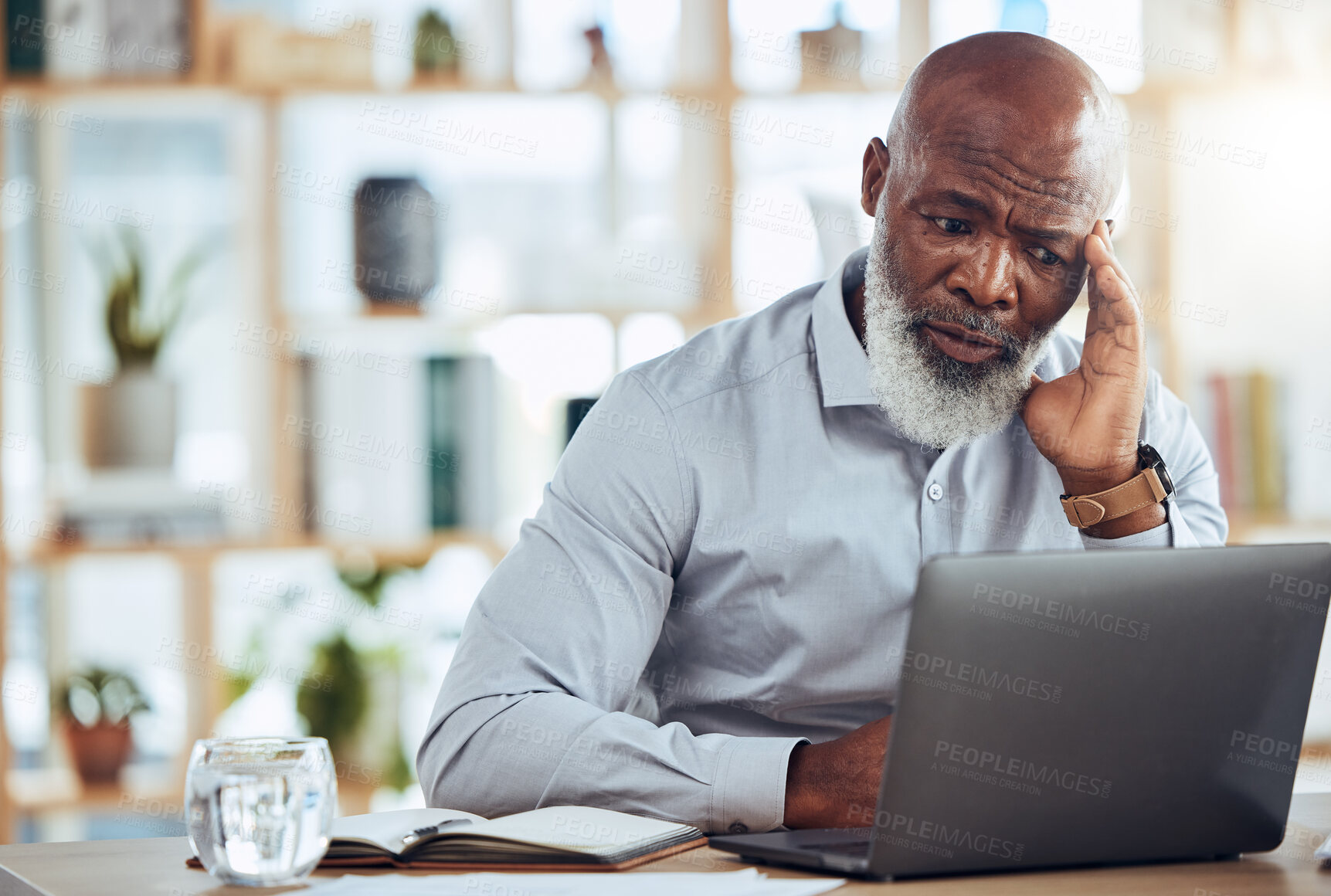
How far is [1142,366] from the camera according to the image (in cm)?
139

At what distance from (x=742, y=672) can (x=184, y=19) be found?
1934 mm

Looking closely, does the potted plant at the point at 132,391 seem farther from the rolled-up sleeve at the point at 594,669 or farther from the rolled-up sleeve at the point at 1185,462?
the rolled-up sleeve at the point at 1185,462

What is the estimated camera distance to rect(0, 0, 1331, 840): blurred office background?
8.52 ft

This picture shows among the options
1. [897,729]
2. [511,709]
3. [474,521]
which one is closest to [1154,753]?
[897,729]

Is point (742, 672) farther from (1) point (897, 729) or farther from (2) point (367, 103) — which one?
(2) point (367, 103)

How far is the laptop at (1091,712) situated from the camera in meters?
0.82

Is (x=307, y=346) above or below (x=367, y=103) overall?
below

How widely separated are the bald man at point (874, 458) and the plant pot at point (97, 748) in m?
1.55

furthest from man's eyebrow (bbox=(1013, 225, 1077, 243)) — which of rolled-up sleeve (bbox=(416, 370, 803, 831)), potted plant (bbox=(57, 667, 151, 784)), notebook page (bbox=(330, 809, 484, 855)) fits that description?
potted plant (bbox=(57, 667, 151, 784))

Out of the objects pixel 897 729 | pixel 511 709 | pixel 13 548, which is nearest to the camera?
pixel 897 729

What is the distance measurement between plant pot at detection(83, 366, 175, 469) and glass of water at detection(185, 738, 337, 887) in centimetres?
186

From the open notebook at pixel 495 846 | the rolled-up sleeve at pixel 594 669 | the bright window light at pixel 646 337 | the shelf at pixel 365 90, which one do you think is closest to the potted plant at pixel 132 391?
the shelf at pixel 365 90

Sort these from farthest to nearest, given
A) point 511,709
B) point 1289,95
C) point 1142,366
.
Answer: point 1289,95, point 1142,366, point 511,709

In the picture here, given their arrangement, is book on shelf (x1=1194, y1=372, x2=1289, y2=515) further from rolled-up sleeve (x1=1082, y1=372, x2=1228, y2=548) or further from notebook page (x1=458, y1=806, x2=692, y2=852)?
notebook page (x1=458, y1=806, x2=692, y2=852)
